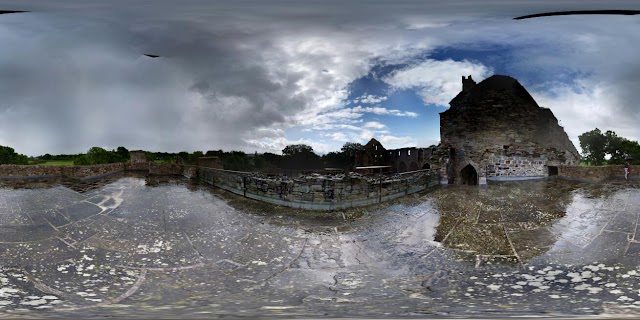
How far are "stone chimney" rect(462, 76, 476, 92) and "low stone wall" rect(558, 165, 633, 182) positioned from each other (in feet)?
2.99

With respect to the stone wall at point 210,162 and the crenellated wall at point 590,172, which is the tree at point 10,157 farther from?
the crenellated wall at point 590,172

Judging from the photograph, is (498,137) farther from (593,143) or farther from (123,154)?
(123,154)

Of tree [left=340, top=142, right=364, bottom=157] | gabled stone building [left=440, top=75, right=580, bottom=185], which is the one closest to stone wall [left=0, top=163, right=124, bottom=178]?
tree [left=340, top=142, right=364, bottom=157]

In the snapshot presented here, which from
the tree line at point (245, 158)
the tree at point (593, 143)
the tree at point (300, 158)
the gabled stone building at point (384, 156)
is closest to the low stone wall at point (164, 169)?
the tree line at point (245, 158)

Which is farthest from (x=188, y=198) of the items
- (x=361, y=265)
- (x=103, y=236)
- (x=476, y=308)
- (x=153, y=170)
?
(x=476, y=308)

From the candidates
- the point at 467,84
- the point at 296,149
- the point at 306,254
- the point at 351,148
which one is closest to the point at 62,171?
the point at 296,149

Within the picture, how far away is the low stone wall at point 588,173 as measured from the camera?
212 centimetres

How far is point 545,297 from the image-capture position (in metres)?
1.43

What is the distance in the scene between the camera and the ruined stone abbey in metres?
1.92

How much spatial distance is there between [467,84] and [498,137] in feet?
2.88

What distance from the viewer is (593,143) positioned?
1877 millimetres

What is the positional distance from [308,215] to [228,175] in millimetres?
750

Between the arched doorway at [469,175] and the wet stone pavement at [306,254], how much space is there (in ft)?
0.95

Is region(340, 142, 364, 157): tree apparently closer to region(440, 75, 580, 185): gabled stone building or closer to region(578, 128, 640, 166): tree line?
region(440, 75, 580, 185): gabled stone building
